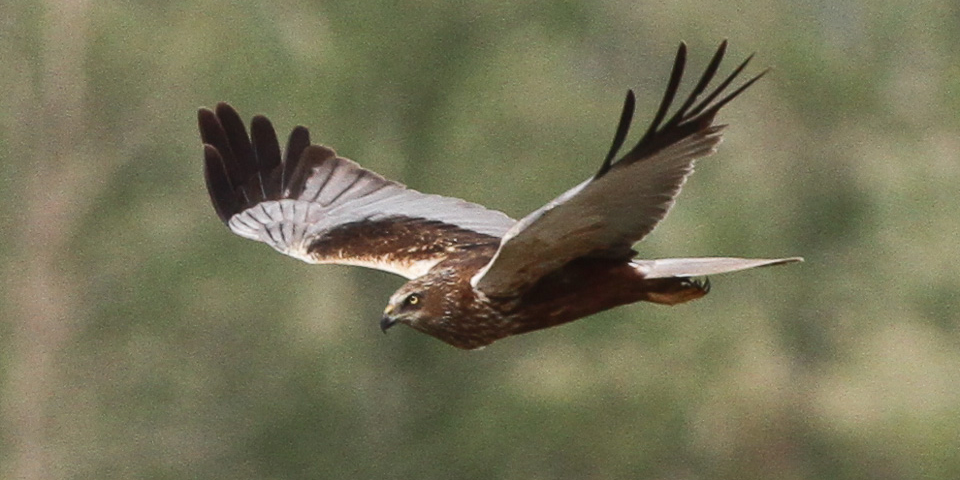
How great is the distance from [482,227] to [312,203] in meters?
0.71

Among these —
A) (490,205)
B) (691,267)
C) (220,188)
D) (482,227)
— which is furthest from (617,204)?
(490,205)

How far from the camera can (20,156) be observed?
1467 cm

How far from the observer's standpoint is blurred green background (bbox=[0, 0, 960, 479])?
13.4 meters

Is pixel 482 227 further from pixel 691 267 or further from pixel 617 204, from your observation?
pixel 617 204

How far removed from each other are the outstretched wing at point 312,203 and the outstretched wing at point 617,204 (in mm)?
1075

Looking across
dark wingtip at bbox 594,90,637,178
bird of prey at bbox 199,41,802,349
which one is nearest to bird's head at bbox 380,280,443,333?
bird of prey at bbox 199,41,802,349

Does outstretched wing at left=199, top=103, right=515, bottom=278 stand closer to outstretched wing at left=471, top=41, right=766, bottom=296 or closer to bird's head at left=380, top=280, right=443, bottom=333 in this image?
bird's head at left=380, top=280, right=443, bottom=333

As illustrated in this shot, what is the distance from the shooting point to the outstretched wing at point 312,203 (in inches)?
291

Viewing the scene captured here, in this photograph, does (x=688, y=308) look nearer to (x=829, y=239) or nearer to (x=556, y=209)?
(x=829, y=239)

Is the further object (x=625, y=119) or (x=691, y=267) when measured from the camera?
(x=691, y=267)

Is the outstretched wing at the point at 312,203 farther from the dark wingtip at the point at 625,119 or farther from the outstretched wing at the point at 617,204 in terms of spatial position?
the dark wingtip at the point at 625,119

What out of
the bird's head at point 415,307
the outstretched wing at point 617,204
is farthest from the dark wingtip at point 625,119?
the bird's head at point 415,307

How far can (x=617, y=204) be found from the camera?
5973 mm

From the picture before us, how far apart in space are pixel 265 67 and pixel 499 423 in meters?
2.85
